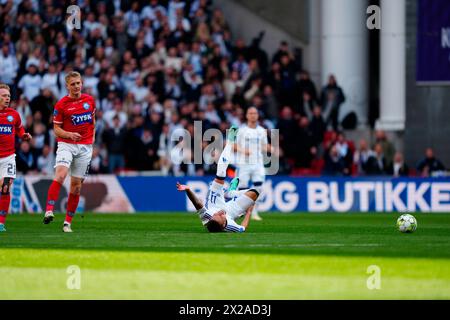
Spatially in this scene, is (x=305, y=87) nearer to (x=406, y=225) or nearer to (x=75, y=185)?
(x=406, y=225)

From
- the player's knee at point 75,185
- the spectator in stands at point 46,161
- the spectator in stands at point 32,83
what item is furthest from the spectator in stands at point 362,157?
the player's knee at point 75,185

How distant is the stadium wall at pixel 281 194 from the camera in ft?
88.7

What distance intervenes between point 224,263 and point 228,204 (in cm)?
481

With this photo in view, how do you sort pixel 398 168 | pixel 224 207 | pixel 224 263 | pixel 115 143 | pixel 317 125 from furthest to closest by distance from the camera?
1. pixel 317 125
2. pixel 115 143
3. pixel 398 168
4. pixel 224 207
5. pixel 224 263

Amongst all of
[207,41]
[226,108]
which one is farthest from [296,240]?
[207,41]

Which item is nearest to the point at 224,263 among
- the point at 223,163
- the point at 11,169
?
the point at 223,163

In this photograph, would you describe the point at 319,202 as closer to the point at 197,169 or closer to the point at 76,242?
the point at 197,169

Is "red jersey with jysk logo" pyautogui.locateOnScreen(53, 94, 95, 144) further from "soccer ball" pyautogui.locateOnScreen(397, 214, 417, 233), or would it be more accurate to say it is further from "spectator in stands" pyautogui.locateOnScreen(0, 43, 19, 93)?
"spectator in stands" pyautogui.locateOnScreen(0, 43, 19, 93)

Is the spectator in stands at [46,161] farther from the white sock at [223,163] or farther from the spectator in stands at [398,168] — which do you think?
the white sock at [223,163]

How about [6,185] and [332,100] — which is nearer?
[6,185]

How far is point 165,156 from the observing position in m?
28.5

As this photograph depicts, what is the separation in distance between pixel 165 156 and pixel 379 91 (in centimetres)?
764

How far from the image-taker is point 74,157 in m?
17.8

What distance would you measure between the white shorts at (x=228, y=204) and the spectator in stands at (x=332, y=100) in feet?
39.5
